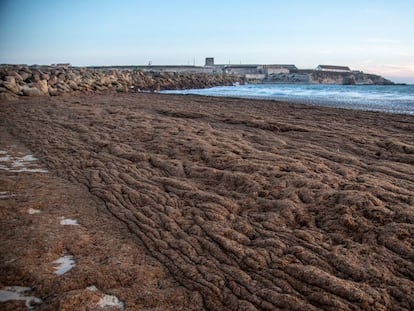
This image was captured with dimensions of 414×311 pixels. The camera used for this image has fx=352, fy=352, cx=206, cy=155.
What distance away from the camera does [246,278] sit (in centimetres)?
288

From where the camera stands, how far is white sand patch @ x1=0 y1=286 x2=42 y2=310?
8.51 feet

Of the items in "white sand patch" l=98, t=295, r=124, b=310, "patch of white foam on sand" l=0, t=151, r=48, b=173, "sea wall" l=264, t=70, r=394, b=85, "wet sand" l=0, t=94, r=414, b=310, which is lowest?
"sea wall" l=264, t=70, r=394, b=85

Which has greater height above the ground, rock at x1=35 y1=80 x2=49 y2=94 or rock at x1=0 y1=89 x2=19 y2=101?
rock at x1=35 y1=80 x2=49 y2=94

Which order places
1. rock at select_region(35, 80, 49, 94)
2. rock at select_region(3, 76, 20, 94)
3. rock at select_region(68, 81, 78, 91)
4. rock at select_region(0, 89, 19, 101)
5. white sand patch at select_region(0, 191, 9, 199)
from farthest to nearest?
rock at select_region(68, 81, 78, 91), rock at select_region(35, 80, 49, 94), rock at select_region(3, 76, 20, 94), rock at select_region(0, 89, 19, 101), white sand patch at select_region(0, 191, 9, 199)

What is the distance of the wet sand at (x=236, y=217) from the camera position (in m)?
2.74

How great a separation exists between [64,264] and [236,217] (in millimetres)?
1770

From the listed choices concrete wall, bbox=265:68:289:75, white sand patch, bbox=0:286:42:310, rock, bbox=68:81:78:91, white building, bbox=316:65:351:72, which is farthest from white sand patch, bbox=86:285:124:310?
white building, bbox=316:65:351:72

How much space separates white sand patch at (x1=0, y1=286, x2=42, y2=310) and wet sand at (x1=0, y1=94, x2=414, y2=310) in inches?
2.4

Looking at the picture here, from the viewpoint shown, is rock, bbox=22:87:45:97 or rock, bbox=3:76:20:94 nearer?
rock, bbox=3:76:20:94

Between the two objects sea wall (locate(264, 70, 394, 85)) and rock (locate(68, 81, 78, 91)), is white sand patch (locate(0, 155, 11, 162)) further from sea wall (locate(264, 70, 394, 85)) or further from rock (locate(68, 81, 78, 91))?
sea wall (locate(264, 70, 394, 85))

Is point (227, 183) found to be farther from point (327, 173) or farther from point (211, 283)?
point (211, 283)

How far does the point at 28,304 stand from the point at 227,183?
275 cm

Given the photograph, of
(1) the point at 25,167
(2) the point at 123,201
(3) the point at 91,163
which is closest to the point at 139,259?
(2) the point at 123,201

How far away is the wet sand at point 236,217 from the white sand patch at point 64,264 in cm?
8
